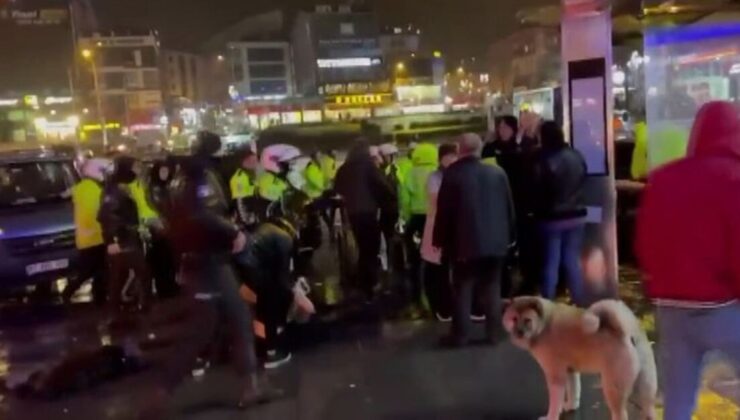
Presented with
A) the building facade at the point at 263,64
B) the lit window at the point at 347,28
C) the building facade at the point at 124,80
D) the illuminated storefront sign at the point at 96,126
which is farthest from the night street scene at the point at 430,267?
the building facade at the point at 263,64

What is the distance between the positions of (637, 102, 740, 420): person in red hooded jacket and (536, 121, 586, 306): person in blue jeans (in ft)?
12.2

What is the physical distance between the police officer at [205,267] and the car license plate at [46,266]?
5.82m

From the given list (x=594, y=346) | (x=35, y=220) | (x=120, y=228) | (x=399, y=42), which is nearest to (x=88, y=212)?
(x=120, y=228)

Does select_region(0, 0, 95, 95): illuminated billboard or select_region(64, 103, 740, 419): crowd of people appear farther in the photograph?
select_region(0, 0, 95, 95): illuminated billboard

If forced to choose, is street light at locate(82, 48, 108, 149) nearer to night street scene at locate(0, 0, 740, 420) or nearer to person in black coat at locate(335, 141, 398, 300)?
night street scene at locate(0, 0, 740, 420)

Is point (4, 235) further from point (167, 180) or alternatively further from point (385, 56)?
point (385, 56)

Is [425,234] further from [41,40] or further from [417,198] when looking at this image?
[41,40]

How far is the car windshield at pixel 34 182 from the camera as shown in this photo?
1241 centimetres

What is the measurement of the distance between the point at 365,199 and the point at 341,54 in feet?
305

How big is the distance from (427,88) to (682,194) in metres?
75.3

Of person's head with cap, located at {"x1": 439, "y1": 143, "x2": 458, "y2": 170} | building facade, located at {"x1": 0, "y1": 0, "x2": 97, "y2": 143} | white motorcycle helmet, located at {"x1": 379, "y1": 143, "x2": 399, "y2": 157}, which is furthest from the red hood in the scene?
building facade, located at {"x1": 0, "y1": 0, "x2": 97, "y2": 143}

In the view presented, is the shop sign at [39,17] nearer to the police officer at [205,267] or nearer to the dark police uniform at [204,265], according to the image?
the police officer at [205,267]

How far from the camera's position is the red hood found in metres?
3.94

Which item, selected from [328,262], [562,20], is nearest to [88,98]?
[328,262]
